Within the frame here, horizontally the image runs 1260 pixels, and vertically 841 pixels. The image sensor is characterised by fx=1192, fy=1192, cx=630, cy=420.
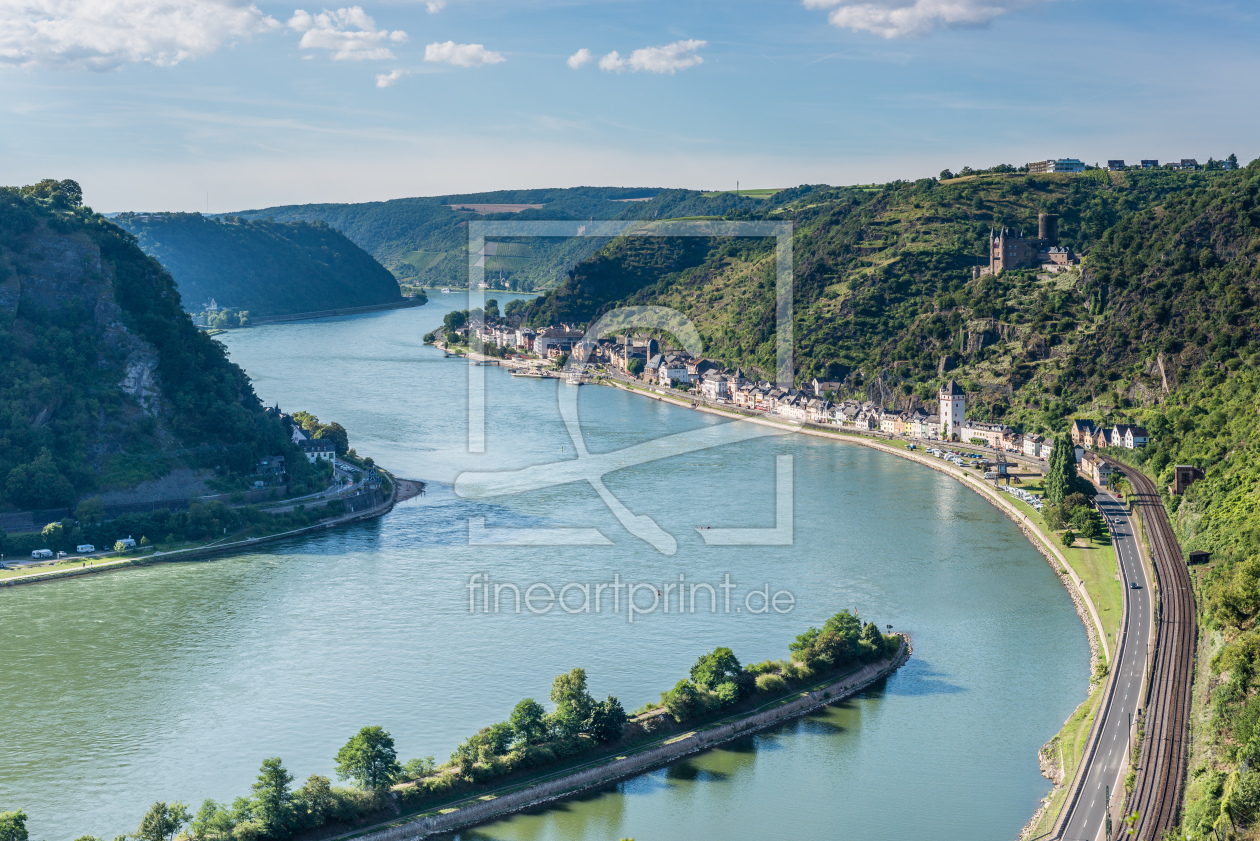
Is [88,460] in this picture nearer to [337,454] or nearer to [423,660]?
[337,454]

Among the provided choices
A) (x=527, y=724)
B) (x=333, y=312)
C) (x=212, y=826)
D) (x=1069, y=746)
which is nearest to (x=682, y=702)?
(x=527, y=724)

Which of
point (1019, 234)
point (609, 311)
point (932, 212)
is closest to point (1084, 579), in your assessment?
point (1019, 234)

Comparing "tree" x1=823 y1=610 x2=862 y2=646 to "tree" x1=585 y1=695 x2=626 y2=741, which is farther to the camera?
"tree" x1=823 y1=610 x2=862 y2=646

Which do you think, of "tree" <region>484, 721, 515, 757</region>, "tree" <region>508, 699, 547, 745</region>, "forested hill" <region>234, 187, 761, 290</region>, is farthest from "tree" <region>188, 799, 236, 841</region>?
"forested hill" <region>234, 187, 761, 290</region>

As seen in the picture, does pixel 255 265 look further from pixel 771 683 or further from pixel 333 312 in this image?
pixel 771 683

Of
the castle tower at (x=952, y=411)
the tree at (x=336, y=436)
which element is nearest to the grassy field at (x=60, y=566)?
the tree at (x=336, y=436)

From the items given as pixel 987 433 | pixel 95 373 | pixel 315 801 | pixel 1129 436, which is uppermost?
pixel 95 373

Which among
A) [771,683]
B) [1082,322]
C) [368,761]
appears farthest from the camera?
[1082,322]

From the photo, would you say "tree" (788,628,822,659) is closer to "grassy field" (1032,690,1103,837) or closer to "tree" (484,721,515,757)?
"grassy field" (1032,690,1103,837)
